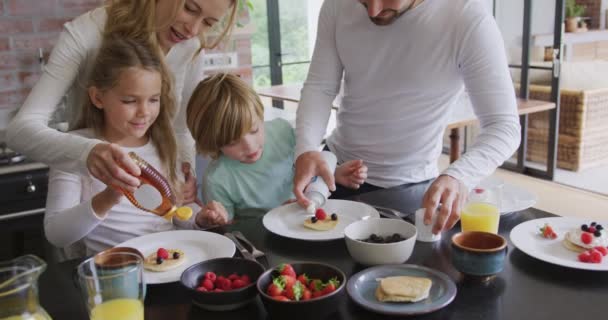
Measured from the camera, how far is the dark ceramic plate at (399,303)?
100 centimetres

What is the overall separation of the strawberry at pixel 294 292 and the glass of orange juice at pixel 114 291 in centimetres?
24

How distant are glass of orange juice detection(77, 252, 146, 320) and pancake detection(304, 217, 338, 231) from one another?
508 mm

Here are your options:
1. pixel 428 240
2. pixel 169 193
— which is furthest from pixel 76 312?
pixel 428 240

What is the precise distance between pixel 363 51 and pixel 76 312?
3.60 ft

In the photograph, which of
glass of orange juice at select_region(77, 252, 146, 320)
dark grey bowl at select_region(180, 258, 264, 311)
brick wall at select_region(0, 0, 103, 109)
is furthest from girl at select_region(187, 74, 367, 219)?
brick wall at select_region(0, 0, 103, 109)

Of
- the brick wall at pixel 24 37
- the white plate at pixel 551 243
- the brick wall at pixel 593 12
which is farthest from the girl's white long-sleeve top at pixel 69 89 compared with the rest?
the brick wall at pixel 593 12

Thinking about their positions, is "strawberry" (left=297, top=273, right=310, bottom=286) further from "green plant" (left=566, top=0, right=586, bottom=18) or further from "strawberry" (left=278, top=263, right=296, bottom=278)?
"green plant" (left=566, top=0, right=586, bottom=18)

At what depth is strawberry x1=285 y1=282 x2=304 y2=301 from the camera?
1.01 meters

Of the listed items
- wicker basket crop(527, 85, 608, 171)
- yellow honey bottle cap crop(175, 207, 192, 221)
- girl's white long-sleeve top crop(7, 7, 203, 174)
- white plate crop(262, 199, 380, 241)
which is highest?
girl's white long-sleeve top crop(7, 7, 203, 174)

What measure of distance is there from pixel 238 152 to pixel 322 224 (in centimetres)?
49

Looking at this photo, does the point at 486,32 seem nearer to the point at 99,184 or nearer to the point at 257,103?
the point at 257,103

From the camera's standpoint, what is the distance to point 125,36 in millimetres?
1692

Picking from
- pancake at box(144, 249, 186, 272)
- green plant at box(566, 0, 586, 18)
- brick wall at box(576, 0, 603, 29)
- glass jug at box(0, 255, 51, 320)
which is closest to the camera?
glass jug at box(0, 255, 51, 320)

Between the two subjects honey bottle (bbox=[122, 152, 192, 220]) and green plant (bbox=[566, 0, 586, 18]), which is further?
green plant (bbox=[566, 0, 586, 18])
